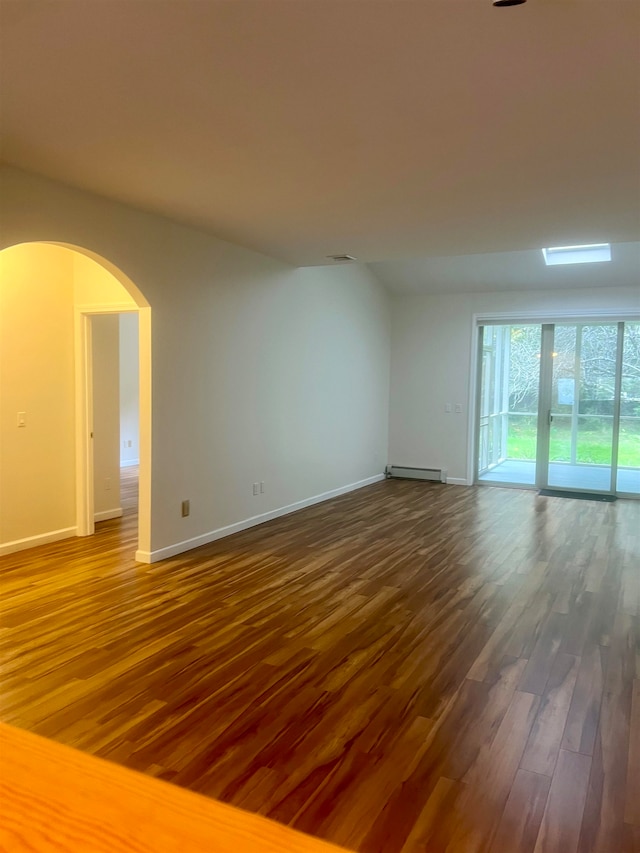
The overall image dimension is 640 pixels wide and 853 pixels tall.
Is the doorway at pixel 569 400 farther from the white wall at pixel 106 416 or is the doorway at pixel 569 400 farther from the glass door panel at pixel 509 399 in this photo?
the white wall at pixel 106 416

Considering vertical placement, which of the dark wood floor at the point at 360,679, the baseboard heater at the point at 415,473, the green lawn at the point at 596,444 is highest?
the green lawn at the point at 596,444

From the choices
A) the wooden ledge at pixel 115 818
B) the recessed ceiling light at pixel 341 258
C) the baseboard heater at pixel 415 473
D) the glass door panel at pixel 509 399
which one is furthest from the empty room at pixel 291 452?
the baseboard heater at pixel 415 473

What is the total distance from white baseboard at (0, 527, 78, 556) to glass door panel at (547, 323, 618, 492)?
6018 mm

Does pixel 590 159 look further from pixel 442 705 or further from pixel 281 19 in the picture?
pixel 442 705

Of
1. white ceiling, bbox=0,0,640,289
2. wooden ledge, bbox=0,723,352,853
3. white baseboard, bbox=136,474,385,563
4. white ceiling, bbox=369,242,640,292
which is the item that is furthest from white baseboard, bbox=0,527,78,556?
white ceiling, bbox=369,242,640,292

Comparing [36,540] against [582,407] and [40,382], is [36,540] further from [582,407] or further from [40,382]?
[582,407]

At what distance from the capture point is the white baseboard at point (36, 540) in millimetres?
4812

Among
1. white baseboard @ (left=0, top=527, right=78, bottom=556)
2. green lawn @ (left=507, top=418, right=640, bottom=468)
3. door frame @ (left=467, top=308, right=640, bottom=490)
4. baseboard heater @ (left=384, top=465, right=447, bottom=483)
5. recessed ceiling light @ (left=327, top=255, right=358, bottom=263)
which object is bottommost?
white baseboard @ (left=0, top=527, right=78, bottom=556)

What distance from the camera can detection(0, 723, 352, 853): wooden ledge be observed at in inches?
20.4

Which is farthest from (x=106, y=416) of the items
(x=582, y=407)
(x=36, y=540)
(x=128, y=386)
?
(x=582, y=407)

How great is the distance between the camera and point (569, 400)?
7875mm

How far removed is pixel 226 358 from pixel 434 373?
408 cm

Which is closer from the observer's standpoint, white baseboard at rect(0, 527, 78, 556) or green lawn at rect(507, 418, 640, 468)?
white baseboard at rect(0, 527, 78, 556)

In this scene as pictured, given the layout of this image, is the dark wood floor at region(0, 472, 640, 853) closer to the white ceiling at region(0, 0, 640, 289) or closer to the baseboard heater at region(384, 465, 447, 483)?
the white ceiling at region(0, 0, 640, 289)
